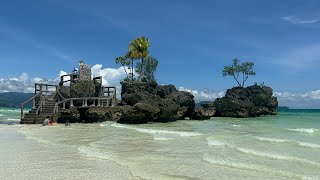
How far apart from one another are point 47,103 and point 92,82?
5.95 m

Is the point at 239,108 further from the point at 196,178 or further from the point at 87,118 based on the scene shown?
the point at 196,178

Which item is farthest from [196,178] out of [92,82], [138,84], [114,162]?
[138,84]

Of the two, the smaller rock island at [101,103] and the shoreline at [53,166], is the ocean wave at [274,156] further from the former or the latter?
the smaller rock island at [101,103]

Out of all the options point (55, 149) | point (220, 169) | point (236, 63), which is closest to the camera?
point (220, 169)

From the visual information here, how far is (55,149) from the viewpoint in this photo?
15742mm

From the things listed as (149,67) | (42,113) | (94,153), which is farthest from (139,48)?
(94,153)

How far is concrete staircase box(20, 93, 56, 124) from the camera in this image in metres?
35.6

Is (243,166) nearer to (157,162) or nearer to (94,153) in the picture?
(157,162)

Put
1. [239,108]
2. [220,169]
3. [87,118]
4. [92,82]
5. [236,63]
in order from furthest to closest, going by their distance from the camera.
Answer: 1. [236,63]
2. [239,108]
3. [92,82]
4. [87,118]
5. [220,169]

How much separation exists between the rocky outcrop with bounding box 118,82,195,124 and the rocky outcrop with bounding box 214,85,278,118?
53.8 feet

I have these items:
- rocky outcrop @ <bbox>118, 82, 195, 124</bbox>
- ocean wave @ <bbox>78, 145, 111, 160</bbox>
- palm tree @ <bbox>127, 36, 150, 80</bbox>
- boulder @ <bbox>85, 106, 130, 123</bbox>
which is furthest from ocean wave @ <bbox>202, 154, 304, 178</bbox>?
palm tree @ <bbox>127, 36, 150, 80</bbox>

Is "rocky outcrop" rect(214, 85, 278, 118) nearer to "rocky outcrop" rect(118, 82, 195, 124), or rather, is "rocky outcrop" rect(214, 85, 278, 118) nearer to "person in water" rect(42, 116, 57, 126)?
"rocky outcrop" rect(118, 82, 195, 124)

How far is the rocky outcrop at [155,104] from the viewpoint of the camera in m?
36.2

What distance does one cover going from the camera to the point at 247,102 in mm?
65188
